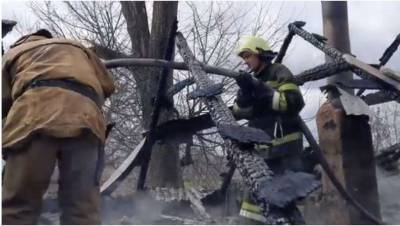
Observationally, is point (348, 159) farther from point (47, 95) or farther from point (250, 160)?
point (47, 95)

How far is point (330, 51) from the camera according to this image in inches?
214

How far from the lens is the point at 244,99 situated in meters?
4.75

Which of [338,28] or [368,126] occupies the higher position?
[338,28]

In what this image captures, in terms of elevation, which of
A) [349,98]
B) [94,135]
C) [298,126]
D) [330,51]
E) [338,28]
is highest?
[338,28]

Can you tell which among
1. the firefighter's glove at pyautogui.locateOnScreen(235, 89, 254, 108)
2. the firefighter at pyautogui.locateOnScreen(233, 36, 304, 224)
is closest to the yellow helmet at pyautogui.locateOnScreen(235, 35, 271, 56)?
the firefighter at pyautogui.locateOnScreen(233, 36, 304, 224)

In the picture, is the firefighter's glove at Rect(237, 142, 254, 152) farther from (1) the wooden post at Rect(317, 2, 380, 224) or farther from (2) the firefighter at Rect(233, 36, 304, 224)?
(1) the wooden post at Rect(317, 2, 380, 224)

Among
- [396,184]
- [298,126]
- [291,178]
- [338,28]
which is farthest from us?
[338,28]

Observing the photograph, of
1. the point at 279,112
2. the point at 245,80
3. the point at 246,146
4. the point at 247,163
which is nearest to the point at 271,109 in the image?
the point at 279,112

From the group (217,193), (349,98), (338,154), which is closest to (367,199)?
(338,154)

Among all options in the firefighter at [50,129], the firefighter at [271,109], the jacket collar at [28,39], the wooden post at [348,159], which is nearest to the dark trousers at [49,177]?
the firefighter at [50,129]

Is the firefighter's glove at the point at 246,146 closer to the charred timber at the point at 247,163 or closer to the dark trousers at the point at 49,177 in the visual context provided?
the charred timber at the point at 247,163

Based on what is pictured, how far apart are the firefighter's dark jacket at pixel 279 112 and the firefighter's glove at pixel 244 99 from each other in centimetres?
2

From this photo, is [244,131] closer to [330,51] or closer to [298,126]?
[298,126]

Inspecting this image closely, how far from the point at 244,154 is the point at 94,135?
84 cm
